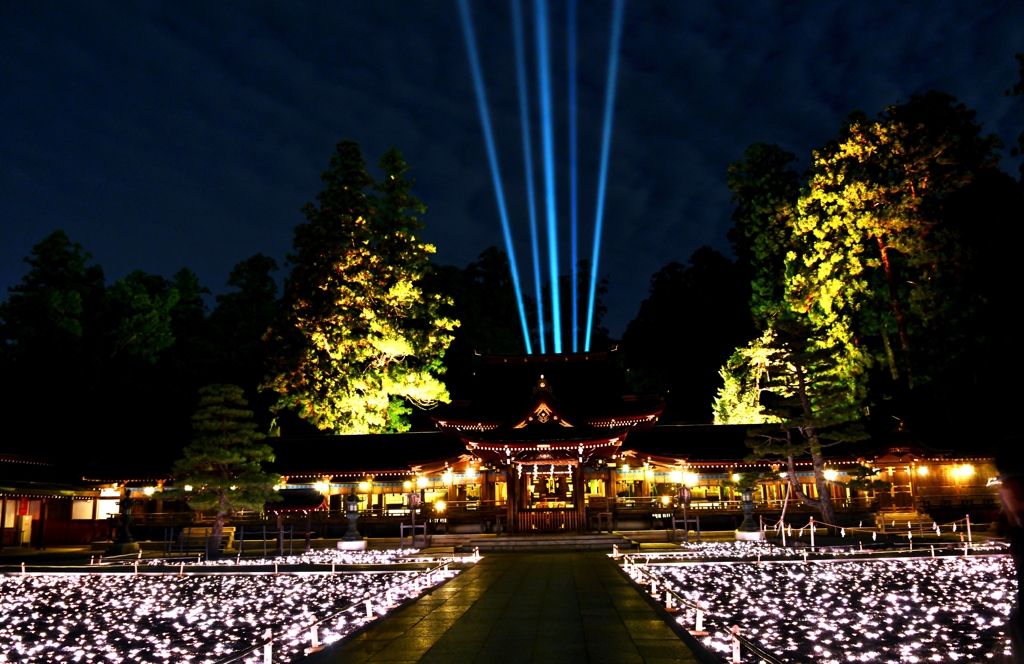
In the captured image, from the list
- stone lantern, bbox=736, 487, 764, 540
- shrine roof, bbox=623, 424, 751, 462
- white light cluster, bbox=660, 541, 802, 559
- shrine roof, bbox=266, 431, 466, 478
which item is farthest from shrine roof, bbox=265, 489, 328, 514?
stone lantern, bbox=736, 487, 764, 540

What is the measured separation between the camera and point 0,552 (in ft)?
106

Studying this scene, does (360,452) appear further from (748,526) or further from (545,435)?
(748,526)

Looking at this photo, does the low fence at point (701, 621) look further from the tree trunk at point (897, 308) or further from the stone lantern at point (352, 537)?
the tree trunk at point (897, 308)

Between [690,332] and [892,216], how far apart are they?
2190cm

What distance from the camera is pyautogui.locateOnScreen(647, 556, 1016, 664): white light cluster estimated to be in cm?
1029

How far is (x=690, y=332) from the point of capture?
61.7 meters

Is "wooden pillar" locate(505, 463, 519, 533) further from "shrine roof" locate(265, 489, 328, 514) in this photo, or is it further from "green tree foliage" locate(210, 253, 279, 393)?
"green tree foliage" locate(210, 253, 279, 393)

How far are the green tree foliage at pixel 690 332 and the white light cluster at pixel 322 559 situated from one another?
32.3 meters

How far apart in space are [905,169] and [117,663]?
4411cm

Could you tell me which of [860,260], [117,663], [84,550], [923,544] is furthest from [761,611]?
[860,260]

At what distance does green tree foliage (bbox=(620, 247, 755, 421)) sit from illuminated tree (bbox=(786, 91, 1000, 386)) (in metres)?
13.5

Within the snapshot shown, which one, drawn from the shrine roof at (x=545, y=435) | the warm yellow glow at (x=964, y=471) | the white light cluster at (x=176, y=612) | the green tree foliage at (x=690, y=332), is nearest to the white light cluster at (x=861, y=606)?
the white light cluster at (x=176, y=612)

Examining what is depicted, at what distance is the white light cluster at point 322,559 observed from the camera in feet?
81.3

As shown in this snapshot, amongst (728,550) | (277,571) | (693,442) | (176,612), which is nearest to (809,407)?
(728,550)
